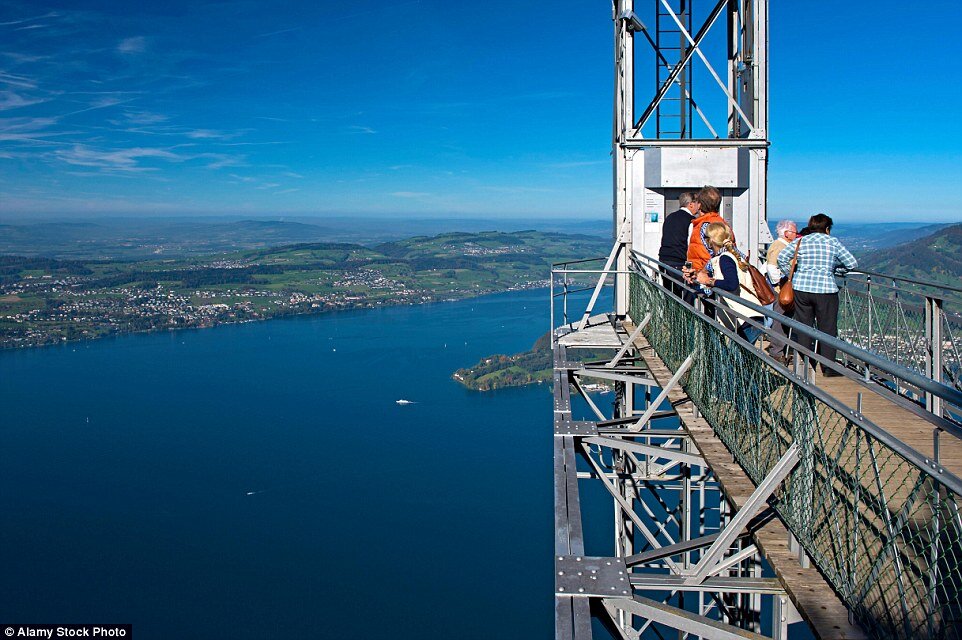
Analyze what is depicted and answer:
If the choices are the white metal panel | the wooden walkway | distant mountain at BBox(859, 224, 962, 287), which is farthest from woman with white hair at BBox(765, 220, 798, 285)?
distant mountain at BBox(859, 224, 962, 287)

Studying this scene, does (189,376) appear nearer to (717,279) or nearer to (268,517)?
(268,517)

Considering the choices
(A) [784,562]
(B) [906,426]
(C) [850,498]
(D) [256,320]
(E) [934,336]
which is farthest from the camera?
(D) [256,320]

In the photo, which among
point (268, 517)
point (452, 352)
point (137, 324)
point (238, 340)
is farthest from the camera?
point (137, 324)

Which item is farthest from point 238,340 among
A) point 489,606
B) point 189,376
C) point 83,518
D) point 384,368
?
point 489,606

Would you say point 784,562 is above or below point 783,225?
below

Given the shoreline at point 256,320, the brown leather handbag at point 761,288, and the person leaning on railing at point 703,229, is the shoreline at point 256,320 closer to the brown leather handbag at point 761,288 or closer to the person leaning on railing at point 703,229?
the person leaning on railing at point 703,229

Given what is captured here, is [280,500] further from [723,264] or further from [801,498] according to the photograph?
[801,498]

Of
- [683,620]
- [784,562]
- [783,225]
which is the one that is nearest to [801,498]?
[784,562]
